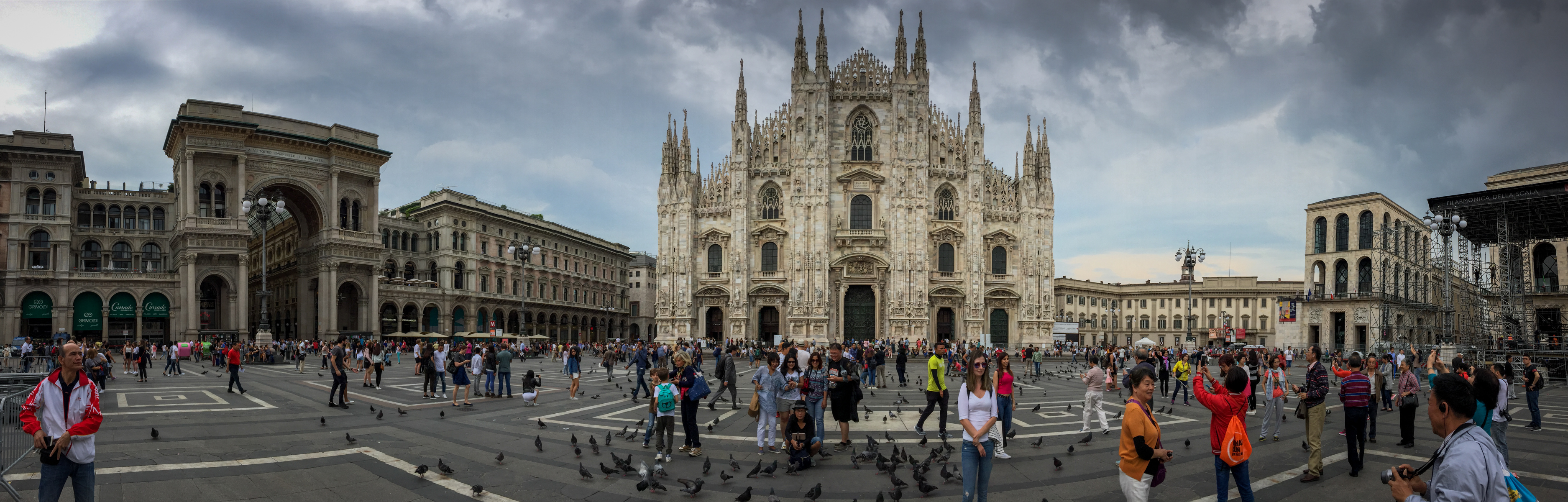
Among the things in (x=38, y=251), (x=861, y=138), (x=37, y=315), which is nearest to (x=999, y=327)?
(x=861, y=138)

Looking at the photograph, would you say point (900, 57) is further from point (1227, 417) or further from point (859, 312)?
point (1227, 417)

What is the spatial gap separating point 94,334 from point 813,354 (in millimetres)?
55311

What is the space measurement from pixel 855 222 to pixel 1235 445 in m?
43.8

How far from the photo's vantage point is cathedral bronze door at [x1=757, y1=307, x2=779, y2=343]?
164 ft

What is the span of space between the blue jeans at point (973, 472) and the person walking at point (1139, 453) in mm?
1297

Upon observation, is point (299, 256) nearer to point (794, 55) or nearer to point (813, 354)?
point (794, 55)

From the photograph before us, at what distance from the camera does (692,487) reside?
8.44 meters

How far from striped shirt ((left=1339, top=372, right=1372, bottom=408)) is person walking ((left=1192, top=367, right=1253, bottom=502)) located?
3323mm

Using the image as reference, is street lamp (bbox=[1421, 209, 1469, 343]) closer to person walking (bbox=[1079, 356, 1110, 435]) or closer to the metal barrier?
person walking (bbox=[1079, 356, 1110, 435])

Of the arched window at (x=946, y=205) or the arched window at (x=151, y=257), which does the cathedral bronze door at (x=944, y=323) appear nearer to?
the arched window at (x=946, y=205)

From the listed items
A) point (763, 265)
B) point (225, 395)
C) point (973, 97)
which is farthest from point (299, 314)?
point (973, 97)

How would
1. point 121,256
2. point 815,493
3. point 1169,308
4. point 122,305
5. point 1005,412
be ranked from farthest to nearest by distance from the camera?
point 1169,308, point 121,256, point 122,305, point 1005,412, point 815,493

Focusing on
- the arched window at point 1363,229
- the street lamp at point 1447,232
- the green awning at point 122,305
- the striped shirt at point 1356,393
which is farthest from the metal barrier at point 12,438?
the arched window at point 1363,229

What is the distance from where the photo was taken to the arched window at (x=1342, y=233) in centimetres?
5206
